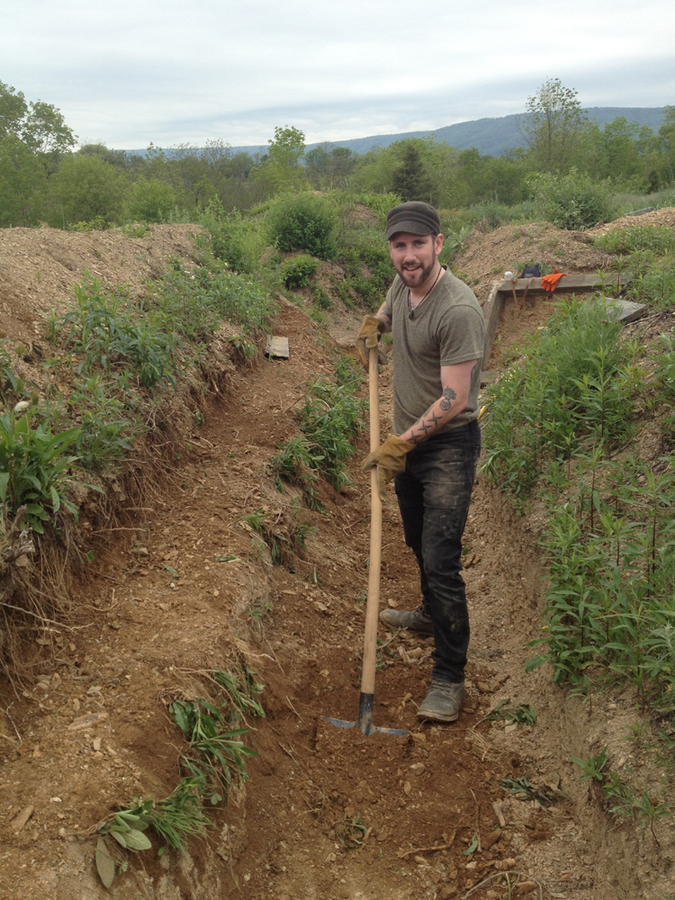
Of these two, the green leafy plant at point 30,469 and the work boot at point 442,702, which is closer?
the green leafy plant at point 30,469

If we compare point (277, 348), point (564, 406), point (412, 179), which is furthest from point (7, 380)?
point (412, 179)

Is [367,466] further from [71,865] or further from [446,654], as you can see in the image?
[71,865]

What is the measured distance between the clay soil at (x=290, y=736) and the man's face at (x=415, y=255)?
5.71 ft

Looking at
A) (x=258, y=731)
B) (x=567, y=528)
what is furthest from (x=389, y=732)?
(x=567, y=528)

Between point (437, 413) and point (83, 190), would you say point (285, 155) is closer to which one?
point (83, 190)

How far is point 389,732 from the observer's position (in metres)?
3.05

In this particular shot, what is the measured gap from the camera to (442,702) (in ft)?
10.4

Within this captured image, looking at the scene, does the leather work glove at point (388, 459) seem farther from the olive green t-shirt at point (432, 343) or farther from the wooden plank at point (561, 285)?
the wooden plank at point (561, 285)

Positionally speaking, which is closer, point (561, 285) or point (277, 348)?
point (277, 348)

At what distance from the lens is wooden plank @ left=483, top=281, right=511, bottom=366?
27.0 ft

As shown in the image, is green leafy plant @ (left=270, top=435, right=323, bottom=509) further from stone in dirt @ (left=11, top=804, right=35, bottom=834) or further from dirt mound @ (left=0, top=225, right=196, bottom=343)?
stone in dirt @ (left=11, top=804, right=35, bottom=834)

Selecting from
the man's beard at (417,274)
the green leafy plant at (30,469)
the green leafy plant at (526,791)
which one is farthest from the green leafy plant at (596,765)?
the green leafy plant at (30,469)

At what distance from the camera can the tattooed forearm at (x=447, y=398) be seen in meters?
2.93

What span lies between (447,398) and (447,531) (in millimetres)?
678
